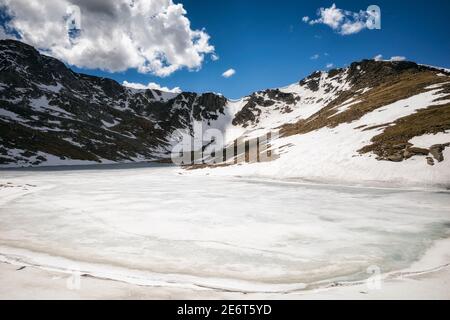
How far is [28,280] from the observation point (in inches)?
249

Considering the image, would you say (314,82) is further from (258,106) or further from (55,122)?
(55,122)

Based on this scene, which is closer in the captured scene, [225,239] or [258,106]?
[225,239]

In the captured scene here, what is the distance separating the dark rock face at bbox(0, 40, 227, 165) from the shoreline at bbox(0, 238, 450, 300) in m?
86.1

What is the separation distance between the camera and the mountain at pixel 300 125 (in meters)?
29.4

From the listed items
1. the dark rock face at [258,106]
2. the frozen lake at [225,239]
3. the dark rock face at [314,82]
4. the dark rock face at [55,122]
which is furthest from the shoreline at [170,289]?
the dark rock face at [314,82]

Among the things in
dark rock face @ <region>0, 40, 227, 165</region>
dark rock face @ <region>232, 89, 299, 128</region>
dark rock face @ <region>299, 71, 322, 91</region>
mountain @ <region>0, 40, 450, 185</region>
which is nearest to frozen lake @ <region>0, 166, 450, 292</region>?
mountain @ <region>0, 40, 450, 185</region>

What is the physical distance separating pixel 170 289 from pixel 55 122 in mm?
140242

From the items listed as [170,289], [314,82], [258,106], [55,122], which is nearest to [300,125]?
[170,289]

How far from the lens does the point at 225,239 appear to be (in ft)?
33.2

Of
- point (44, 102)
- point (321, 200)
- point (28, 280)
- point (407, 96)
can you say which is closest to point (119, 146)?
point (44, 102)

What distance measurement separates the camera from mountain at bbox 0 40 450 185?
29.4m

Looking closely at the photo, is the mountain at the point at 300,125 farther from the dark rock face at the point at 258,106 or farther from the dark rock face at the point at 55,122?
the dark rock face at the point at 258,106
